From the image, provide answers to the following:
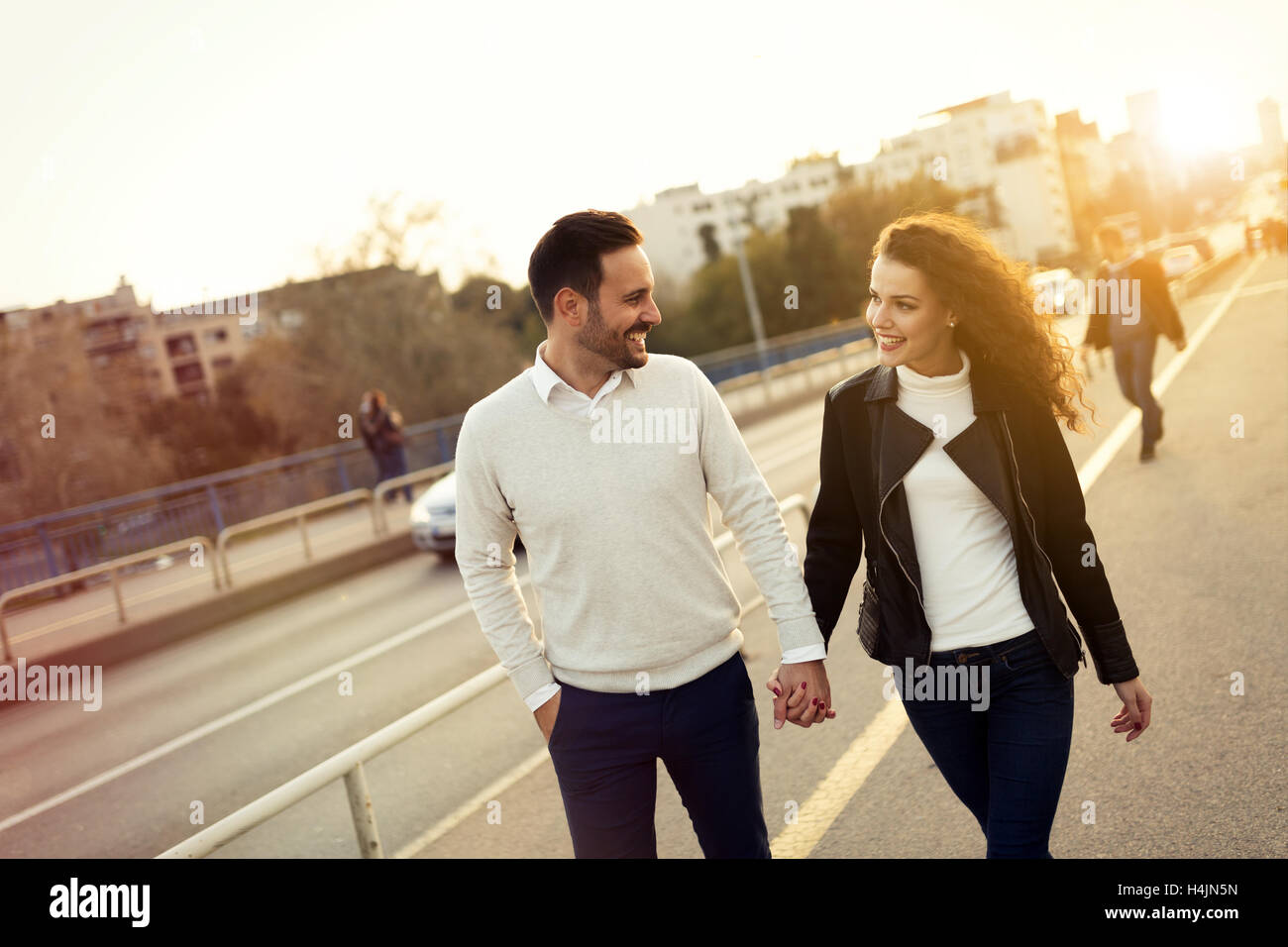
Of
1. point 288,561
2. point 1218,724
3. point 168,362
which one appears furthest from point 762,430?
point 168,362

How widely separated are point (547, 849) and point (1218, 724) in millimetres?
A: 2615

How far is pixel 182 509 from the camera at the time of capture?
16734 mm

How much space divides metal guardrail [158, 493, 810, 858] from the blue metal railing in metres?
13.0

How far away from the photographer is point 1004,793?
241 cm

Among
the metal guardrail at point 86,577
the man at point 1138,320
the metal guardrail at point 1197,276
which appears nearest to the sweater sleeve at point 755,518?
the man at point 1138,320

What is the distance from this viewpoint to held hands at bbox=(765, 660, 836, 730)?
2.46 metres

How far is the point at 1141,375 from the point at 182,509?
45.5 feet

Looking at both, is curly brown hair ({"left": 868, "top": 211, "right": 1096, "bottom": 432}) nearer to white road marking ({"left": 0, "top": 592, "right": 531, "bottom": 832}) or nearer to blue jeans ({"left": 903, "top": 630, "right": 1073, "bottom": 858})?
blue jeans ({"left": 903, "top": 630, "right": 1073, "bottom": 858})

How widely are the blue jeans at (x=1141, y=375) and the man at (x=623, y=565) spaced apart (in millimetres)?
7637

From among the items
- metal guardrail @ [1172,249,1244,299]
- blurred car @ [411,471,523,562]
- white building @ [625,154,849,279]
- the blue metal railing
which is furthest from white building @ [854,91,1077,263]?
blurred car @ [411,471,523,562]

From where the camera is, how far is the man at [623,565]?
7.84 ft

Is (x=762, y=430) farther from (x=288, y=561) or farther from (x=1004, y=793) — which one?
(x=1004, y=793)

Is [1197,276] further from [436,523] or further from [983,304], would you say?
[983,304]

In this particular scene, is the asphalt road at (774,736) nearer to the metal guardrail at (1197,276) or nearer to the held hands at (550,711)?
the held hands at (550,711)
